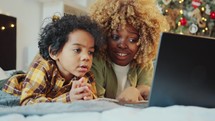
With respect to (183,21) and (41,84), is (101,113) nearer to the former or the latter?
(41,84)

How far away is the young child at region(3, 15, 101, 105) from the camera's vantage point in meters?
0.77

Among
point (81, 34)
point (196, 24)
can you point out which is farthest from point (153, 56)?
point (196, 24)

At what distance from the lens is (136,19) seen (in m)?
0.93

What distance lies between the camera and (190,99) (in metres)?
0.50

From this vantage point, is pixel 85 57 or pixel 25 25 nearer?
pixel 85 57

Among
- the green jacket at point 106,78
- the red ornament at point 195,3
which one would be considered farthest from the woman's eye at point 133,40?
the red ornament at point 195,3

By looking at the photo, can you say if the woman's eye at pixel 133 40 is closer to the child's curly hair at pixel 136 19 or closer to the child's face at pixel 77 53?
the child's curly hair at pixel 136 19

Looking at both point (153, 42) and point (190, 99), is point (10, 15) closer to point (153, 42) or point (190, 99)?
point (153, 42)

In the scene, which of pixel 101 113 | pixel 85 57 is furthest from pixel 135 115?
pixel 85 57

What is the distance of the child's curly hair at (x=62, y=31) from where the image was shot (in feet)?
2.71

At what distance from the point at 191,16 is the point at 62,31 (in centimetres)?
213

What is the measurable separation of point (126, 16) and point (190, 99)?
486 millimetres

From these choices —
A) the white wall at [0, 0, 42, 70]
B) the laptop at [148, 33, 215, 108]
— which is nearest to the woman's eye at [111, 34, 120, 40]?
the laptop at [148, 33, 215, 108]

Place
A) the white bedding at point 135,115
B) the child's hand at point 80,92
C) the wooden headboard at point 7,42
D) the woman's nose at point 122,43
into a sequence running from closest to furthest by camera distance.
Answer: the white bedding at point 135,115 → the child's hand at point 80,92 → the woman's nose at point 122,43 → the wooden headboard at point 7,42
